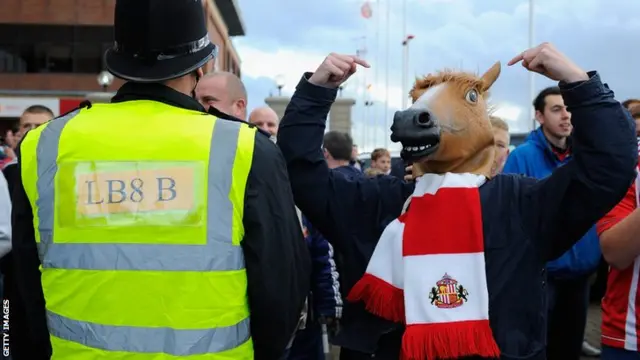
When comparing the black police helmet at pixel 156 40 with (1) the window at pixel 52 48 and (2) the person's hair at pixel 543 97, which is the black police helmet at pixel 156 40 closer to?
(2) the person's hair at pixel 543 97

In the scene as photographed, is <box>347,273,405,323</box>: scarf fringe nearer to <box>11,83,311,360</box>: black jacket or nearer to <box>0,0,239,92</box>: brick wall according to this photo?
<box>11,83,311,360</box>: black jacket

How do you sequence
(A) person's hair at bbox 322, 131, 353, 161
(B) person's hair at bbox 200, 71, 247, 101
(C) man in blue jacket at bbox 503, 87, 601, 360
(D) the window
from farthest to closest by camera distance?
(D) the window < (A) person's hair at bbox 322, 131, 353, 161 < (C) man in blue jacket at bbox 503, 87, 601, 360 < (B) person's hair at bbox 200, 71, 247, 101

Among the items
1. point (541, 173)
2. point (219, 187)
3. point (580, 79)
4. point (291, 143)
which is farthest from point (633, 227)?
point (541, 173)

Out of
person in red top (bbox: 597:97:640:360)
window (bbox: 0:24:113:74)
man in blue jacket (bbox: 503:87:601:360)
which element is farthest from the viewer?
window (bbox: 0:24:113:74)

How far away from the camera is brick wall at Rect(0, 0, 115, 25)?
1260 inches

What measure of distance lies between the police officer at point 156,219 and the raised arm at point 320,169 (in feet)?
1.44

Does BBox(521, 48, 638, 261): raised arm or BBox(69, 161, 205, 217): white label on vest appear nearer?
BBox(69, 161, 205, 217): white label on vest

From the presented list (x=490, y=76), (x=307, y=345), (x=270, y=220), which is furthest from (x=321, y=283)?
(x=270, y=220)

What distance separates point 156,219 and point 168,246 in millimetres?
84

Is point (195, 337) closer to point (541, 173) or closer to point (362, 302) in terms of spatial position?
point (362, 302)

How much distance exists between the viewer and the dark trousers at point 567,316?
14.4 ft

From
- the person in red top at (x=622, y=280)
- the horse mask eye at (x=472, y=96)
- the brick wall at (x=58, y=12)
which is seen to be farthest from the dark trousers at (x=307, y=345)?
the brick wall at (x=58, y=12)

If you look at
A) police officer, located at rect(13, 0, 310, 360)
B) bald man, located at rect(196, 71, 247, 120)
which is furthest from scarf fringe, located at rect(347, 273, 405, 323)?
bald man, located at rect(196, 71, 247, 120)

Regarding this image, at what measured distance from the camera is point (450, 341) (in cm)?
214
